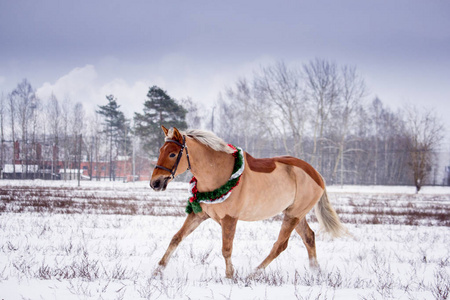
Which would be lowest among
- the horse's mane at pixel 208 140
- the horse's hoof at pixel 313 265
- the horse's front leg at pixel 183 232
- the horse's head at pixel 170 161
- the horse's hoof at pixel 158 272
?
the horse's hoof at pixel 313 265

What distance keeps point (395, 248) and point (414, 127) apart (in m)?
26.5

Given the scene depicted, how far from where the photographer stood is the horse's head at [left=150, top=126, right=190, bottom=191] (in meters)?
3.37

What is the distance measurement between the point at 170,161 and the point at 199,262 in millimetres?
1776

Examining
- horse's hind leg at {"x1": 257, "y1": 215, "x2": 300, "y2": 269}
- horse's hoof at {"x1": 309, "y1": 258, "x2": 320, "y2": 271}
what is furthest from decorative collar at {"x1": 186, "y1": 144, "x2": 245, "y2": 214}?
horse's hoof at {"x1": 309, "y1": 258, "x2": 320, "y2": 271}

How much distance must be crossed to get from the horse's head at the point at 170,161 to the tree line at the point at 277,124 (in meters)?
24.6

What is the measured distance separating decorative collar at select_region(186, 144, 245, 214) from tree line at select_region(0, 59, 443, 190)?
2415 centimetres

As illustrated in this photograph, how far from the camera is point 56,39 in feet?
630

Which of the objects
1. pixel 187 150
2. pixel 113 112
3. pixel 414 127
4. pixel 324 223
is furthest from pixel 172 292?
pixel 113 112

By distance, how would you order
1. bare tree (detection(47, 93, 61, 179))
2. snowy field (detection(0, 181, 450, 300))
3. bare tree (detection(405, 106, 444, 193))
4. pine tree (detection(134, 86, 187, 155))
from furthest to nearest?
bare tree (detection(47, 93, 61, 179)), pine tree (detection(134, 86, 187, 155)), bare tree (detection(405, 106, 444, 193)), snowy field (detection(0, 181, 450, 300))

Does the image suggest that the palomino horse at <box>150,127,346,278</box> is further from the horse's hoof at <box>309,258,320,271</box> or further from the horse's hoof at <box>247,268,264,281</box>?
the horse's hoof at <box>247,268,264,281</box>

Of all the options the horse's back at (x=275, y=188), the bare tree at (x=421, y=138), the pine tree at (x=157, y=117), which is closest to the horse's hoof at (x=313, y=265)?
the horse's back at (x=275, y=188)

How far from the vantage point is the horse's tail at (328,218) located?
5.10m

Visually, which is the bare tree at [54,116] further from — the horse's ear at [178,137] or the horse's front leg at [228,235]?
the horse's front leg at [228,235]

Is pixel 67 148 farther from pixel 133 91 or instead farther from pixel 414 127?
pixel 133 91
